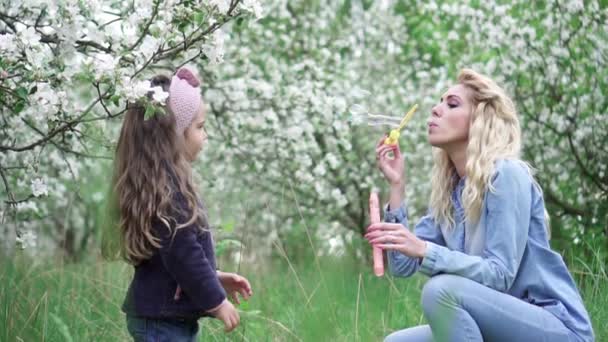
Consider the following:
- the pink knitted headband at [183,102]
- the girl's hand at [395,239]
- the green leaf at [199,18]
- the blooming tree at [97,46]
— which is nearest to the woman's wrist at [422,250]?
the girl's hand at [395,239]

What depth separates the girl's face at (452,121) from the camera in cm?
351

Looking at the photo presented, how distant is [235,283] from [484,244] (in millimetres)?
765

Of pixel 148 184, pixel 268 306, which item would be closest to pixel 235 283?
pixel 148 184

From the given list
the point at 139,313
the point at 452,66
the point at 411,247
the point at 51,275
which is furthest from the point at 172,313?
the point at 452,66

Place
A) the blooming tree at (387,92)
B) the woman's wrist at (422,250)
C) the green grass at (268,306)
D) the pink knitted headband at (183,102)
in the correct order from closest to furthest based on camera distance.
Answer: the woman's wrist at (422,250), the pink knitted headband at (183,102), the green grass at (268,306), the blooming tree at (387,92)

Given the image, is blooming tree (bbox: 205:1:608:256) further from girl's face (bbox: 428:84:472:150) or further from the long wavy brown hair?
the long wavy brown hair

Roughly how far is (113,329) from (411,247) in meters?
1.61

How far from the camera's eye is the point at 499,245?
3.19 meters

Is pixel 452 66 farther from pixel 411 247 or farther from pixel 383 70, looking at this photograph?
pixel 411 247

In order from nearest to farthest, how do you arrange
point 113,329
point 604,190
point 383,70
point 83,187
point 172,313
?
point 172,313
point 113,329
point 604,190
point 383,70
point 83,187

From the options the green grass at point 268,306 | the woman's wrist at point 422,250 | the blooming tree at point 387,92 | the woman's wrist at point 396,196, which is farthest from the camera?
the blooming tree at point 387,92

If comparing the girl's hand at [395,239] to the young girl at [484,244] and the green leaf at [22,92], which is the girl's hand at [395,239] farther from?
the green leaf at [22,92]

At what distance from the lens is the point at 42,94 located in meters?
3.55

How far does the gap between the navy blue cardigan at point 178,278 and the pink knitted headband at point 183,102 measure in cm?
28
